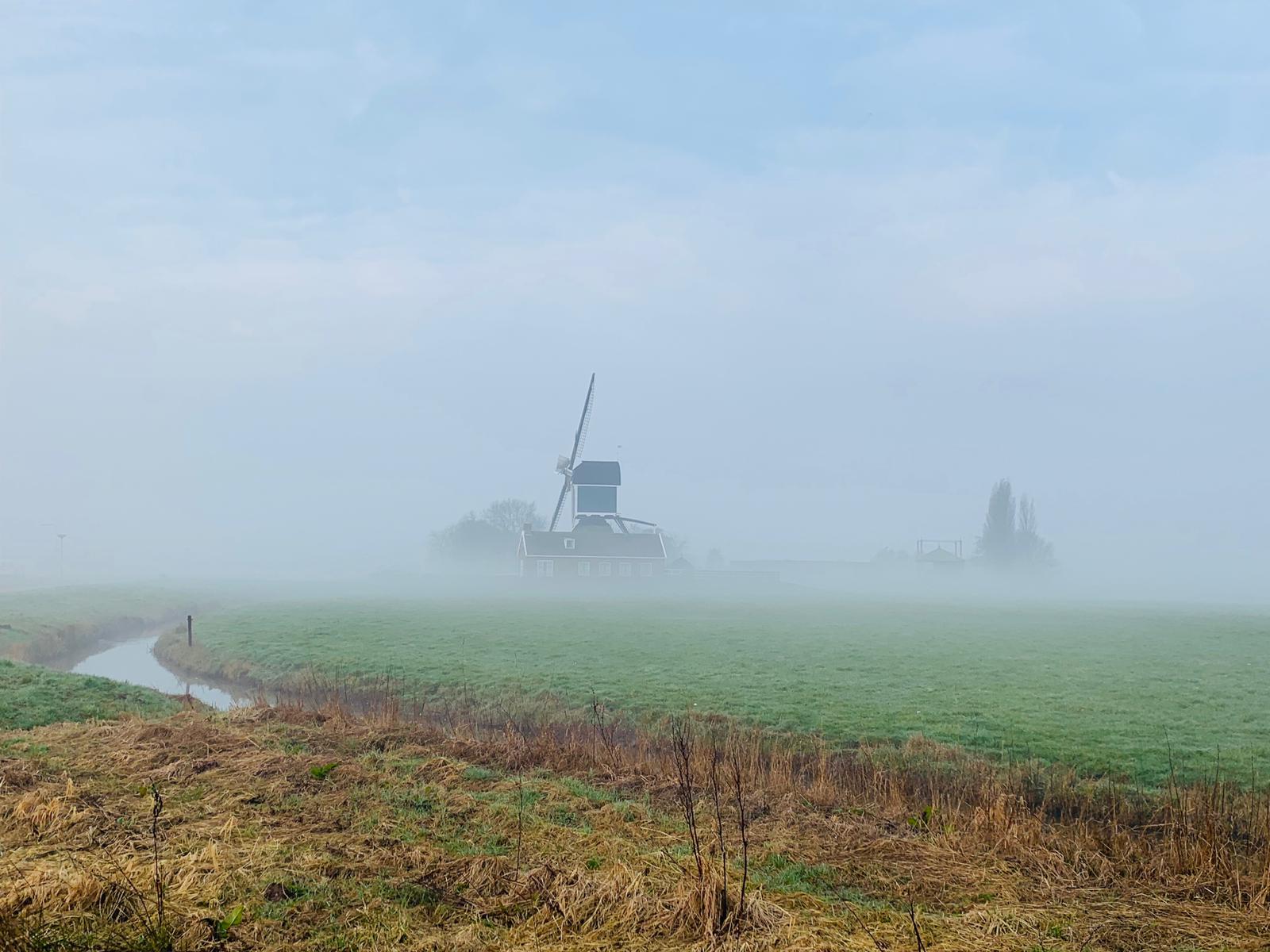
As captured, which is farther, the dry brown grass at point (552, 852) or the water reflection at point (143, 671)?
the water reflection at point (143, 671)

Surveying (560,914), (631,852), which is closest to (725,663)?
(631,852)

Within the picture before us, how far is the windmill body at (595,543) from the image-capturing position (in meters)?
93.1

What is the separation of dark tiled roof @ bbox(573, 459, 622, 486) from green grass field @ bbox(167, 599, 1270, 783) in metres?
48.1

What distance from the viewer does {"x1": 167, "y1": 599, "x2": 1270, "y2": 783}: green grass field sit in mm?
17250

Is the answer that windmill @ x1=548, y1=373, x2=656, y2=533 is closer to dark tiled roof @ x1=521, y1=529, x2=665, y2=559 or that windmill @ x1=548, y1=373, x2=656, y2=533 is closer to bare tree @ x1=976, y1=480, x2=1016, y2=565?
dark tiled roof @ x1=521, y1=529, x2=665, y2=559

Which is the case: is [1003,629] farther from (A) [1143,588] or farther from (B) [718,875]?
(A) [1143,588]

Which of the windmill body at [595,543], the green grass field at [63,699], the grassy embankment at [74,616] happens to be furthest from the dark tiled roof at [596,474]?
the green grass field at [63,699]

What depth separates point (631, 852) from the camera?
764cm

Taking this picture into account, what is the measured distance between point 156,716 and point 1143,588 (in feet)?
541

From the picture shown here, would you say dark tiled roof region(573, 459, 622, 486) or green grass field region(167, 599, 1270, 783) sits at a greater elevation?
dark tiled roof region(573, 459, 622, 486)

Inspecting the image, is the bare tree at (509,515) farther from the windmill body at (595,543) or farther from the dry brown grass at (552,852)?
the dry brown grass at (552,852)

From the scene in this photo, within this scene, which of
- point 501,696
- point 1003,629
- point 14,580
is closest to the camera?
point 501,696

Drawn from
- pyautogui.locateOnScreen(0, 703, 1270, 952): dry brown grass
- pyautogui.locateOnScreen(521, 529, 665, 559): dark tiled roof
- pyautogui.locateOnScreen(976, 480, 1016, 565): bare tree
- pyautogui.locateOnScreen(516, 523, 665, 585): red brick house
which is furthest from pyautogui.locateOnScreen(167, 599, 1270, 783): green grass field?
pyautogui.locateOnScreen(976, 480, 1016, 565): bare tree

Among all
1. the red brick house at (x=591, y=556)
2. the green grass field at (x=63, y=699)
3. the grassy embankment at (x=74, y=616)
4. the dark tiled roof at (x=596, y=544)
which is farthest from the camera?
the dark tiled roof at (x=596, y=544)
